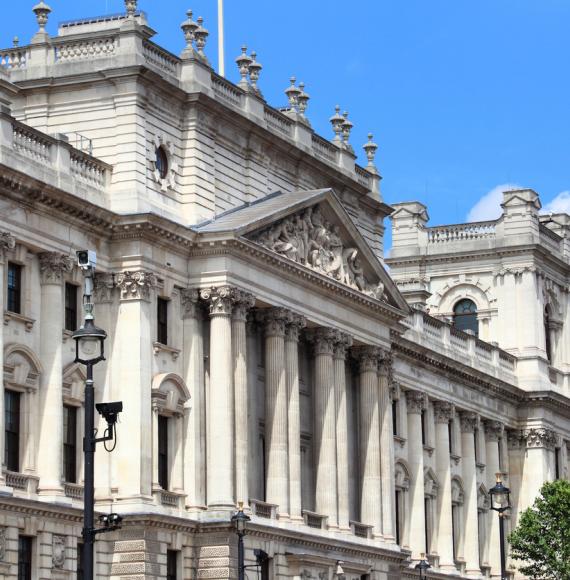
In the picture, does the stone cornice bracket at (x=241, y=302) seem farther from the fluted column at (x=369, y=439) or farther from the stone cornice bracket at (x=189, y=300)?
the fluted column at (x=369, y=439)

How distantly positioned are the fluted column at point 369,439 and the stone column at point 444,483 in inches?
559

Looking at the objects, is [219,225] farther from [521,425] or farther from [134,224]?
[521,425]

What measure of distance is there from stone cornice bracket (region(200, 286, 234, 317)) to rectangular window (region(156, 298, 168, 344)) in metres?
1.51

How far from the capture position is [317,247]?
78688 millimetres

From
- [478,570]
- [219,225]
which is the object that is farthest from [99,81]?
[478,570]

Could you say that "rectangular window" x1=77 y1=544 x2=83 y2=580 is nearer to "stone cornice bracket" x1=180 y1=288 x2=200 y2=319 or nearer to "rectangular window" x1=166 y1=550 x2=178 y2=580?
"rectangular window" x1=166 y1=550 x2=178 y2=580

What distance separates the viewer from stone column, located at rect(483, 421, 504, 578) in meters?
102

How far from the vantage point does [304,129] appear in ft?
270

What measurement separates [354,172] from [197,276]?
675 inches

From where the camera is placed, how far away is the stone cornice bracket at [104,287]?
69.0 m

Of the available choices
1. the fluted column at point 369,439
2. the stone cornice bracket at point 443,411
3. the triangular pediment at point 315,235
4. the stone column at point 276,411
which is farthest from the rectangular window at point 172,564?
the stone cornice bracket at point 443,411

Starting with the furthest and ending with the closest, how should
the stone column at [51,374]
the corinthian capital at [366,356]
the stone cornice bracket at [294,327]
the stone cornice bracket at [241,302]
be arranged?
the corinthian capital at [366,356] < the stone cornice bracket at [294,327] < the stone cornice bracket at [241,302] < the stone column at [51,374]

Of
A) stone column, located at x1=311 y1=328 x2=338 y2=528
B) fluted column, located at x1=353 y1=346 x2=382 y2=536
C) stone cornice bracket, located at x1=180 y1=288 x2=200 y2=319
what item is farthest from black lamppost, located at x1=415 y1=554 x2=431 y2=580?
stone cornice bracket, located at x1=180 y1=288 x2=200 y2=319

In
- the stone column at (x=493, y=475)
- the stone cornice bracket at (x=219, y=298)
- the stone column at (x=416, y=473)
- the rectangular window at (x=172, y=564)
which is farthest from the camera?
the stone column at (x=493, y=475)
